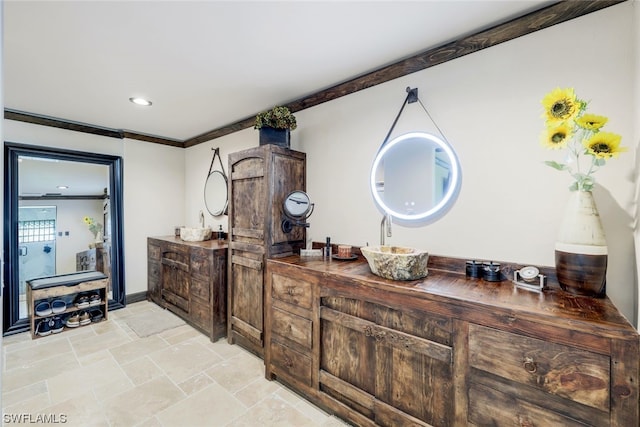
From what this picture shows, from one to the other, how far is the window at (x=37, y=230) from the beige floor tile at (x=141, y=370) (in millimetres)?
2042

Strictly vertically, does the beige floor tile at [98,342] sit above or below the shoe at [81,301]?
below

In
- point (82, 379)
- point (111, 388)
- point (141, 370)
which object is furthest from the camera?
point (141, 370)

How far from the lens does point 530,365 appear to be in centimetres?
121

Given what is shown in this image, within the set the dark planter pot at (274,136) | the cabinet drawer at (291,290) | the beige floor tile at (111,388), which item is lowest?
the beige floor tile at (111,388)

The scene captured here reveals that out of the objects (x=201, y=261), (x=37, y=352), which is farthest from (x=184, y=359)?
(x=37, y=352)

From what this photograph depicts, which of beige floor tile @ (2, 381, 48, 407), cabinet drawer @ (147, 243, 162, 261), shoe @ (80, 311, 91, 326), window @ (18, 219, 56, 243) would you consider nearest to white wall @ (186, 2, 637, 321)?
beige floor tile @ (2, 381, 48, 407)

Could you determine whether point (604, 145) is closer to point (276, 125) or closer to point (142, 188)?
point (276, 125)

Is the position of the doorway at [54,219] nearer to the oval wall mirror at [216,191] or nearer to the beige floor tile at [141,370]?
the oval wall mirror at [216,191]

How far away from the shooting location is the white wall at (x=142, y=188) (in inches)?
150

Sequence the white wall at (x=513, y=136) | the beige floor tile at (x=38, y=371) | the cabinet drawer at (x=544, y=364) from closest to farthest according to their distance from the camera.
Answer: the cabinet drawer at (x=544, y=364)
the white wall at (x=513, y=136)
the beige floor tile at (x=38, y=371)

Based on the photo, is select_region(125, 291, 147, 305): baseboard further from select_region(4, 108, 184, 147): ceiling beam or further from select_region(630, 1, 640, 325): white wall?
select_region(630, 1, 640, 325): white wall

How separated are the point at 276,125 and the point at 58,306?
3136 mm

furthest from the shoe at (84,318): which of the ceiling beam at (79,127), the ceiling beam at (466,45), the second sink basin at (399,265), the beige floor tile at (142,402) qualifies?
the second sink basin at (399,265)

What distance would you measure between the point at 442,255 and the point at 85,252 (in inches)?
166
